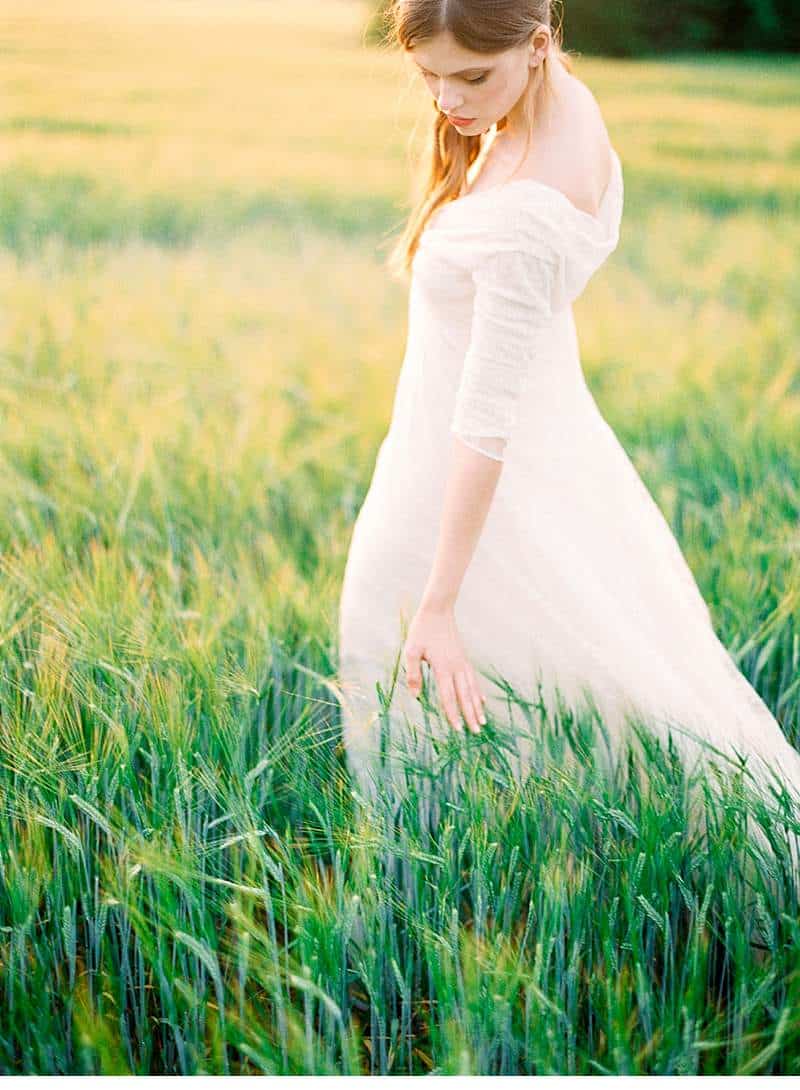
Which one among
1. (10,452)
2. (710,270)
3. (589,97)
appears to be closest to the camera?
(589,97)

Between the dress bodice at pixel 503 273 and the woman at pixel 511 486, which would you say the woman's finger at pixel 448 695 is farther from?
the dress bodice at pixel 503 273

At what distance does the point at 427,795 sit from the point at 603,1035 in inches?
11.0

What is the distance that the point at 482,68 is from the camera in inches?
37.8

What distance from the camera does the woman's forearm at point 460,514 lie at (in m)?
1.00

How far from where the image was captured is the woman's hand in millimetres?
1059

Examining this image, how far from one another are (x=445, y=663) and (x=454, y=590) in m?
0.07

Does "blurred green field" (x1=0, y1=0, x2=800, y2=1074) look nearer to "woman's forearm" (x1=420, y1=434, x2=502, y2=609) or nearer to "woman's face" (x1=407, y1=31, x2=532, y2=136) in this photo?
"woman's face" (x1=407, y1=31, x2=532, y2=136)

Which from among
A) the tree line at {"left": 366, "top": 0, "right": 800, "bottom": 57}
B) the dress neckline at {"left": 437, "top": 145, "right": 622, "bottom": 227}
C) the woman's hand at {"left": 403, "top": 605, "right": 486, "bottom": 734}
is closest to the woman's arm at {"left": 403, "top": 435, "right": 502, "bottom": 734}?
the woman's hand at {"left": 403, "top": 605, "right": 486, "bottom": 734}

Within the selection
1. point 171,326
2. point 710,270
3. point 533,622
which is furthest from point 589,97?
point 710,270

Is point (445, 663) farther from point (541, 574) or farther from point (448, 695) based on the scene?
point (541, 574)

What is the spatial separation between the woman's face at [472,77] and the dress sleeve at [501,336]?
0.44 ft

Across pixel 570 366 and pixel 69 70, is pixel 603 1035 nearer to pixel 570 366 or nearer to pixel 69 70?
pixel 570 366

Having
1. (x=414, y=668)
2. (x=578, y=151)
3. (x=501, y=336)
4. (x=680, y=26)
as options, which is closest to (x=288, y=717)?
(x=414, y=668)

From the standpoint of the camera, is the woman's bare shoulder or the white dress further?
the white dress
